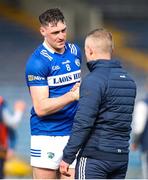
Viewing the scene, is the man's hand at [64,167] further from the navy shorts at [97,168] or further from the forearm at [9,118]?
the forearm at [9,118]

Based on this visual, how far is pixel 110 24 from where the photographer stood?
24.5m

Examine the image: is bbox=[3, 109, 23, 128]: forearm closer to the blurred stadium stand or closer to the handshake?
the handshake

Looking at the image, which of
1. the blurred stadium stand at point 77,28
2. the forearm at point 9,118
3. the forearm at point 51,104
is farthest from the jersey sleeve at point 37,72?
the blurred stadium stand at point 77,28

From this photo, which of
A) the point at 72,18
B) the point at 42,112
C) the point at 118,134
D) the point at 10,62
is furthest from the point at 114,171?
the point at 72,18

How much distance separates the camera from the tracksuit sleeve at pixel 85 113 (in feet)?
17.5

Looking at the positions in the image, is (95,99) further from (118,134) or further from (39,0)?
(39,0)

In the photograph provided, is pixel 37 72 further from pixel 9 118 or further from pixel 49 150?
pixel 9 118

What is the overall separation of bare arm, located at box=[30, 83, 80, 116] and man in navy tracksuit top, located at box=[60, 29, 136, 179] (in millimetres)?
322

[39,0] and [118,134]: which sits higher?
[39,0]

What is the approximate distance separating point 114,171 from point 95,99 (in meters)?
0.59

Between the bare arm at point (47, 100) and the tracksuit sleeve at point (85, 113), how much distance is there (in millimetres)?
317

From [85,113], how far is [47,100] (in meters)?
0.58

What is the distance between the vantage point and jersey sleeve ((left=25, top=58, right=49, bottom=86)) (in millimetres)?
5855

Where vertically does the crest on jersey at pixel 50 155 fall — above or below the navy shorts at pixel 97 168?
above
